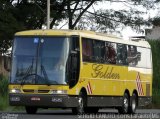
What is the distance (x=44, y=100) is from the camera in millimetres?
25297

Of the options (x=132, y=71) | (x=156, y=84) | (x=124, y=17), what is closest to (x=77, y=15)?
(x=124, y=17)

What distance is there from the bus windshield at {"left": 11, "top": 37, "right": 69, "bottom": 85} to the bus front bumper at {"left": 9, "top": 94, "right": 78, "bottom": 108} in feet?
1.76

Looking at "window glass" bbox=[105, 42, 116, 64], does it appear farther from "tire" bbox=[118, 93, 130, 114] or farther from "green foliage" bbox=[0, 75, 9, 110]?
"green foliage" bbox=[0, 75, 9, 110]

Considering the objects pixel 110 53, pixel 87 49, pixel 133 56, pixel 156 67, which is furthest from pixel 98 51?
pixel 156 67

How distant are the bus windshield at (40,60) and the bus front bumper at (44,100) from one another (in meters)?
0.54

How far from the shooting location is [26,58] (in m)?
25.8

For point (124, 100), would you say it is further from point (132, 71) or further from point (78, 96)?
point (78, 96)

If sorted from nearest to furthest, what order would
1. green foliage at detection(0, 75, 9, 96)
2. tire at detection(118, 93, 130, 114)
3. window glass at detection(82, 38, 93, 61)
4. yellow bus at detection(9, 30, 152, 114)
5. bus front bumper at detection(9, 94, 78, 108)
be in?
bus front bumper at detection(9, 94, 78, 108) < yellow bus at detection(9, 30, 152, 114) < window glass at detection(82, 38, 93, 61) < tire at detection(118, 93, 130, 114) < green foliage at detection(0, 75, 9, 96)

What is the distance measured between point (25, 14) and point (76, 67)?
25511 mm

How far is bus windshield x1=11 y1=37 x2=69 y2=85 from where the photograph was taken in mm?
25250

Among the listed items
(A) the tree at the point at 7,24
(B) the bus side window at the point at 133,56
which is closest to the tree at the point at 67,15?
(A) the tree at the point at 7,24

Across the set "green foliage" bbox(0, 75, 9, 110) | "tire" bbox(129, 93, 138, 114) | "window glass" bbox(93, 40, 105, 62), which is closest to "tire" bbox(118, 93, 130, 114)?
"tire" bbox(129, 93, 138, 114)

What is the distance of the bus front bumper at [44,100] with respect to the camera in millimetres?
25156

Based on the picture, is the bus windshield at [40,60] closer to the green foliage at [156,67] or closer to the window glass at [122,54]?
the window glass at [122,54]
